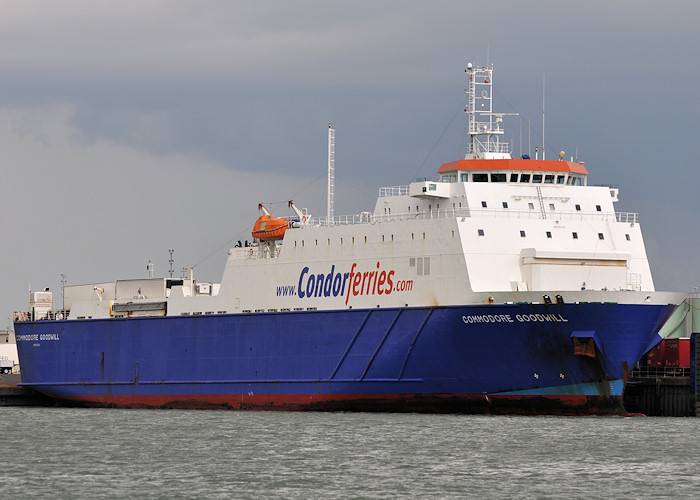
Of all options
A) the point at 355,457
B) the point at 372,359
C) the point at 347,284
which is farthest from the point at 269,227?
the point at 355,457

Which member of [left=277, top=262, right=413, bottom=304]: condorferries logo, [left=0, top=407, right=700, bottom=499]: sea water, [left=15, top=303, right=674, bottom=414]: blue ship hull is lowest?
[left=0, top=407, right=700, bottom=499]: sea water

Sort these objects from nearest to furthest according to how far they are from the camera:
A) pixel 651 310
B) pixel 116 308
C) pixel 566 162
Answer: pixel 651 310 → pixel 566 162 → pixel 116 308

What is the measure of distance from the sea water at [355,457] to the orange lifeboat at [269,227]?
6196mm

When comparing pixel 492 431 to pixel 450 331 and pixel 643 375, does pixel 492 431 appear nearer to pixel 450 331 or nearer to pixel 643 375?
pixel 450 331

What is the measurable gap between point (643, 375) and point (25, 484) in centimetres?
2029

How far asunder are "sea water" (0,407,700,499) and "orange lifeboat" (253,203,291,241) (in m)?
6.20

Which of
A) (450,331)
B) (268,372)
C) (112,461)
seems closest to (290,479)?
(112,461)

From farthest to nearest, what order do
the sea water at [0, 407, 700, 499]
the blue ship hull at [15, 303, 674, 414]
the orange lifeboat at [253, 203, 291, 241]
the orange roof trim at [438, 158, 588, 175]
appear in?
the orange lifeboat at [253, 203, 291, 241] < the orange roof trim at [438, 158, 588, 175] < the blue ship hull at [15, 303, 674, 414] < the sea water at [0, 407, 700, 499]

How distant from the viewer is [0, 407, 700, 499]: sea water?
79.7 ft

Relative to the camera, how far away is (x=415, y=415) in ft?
121

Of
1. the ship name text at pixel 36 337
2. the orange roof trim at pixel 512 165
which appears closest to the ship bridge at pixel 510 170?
the orange roof trim at pixel 512 165

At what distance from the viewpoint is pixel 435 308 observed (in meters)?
36.4

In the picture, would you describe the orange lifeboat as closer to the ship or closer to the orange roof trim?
the ship

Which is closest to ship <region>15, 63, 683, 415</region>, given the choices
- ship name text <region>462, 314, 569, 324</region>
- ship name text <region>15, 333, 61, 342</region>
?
ship name text <region>462, 314, 569, 324</region>
